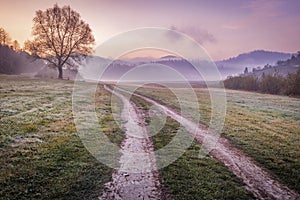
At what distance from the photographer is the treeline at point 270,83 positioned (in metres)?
59.5

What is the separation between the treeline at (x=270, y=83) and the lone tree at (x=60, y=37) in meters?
62.9

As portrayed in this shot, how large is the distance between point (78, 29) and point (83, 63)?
10.3 metres

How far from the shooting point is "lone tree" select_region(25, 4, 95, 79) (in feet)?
172

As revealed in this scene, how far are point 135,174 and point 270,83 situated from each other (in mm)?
78651

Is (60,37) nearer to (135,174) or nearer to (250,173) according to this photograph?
(135,174)

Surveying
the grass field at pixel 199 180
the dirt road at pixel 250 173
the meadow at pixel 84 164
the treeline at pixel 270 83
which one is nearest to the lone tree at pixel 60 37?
the meadow at pixel 84 164

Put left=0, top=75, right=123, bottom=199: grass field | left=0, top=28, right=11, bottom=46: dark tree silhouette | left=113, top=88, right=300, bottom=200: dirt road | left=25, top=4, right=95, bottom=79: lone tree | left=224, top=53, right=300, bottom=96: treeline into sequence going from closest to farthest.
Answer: left=0, top=75, right=123, bottom=199: grass field, left=113, top=88, right=300, bottom=200: dirt road, left=25, top=4, right=95, bottom=79: lone tree, left=224, top=53, right=300, bottom=96: treeline, left=0, top=28, right=11, bottom=46: dark tree silhouette

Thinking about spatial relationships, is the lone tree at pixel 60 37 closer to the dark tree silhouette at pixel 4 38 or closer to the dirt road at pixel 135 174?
the dirt road at pixel 135 174

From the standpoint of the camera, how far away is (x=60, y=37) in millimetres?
54469

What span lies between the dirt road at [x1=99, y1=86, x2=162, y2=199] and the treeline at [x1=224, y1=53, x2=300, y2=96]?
211ft

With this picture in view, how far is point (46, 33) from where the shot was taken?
52750 millimetres

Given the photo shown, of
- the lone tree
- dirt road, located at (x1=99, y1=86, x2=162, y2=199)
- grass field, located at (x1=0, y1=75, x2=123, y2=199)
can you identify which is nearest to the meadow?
grass field, located at (x1=0, y1=75, x2=123, y2=199)

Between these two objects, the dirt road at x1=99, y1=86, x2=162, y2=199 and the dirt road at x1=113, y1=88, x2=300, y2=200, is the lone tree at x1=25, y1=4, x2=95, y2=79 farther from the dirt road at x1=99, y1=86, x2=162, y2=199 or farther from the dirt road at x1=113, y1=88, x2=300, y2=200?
the dirt road at x1=113, y1=88, x2=300, y2=200

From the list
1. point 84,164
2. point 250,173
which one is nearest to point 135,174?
point 84,164
